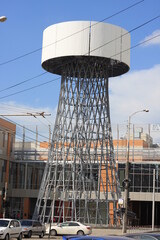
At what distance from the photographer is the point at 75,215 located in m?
50.0

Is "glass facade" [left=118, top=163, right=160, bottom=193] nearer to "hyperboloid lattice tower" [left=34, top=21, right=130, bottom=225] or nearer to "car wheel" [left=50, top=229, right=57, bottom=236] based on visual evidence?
"hyperboloid lattice tower" [left=34, top=21, right=130, bottom=225]

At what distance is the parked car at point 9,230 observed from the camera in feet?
94.6

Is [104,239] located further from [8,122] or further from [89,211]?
[8,122]

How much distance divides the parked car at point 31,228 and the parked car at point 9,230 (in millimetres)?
5743

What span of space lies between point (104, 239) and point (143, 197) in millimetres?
54955

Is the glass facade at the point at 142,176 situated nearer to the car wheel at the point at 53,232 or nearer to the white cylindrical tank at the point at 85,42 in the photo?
the white cylindrical tank at the point at 85,42

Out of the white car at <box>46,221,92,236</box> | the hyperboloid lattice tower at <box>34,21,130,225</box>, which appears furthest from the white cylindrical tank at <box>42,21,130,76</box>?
the white car at <box>46,221,92,236</box>

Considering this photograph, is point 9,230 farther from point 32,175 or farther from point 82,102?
point 32,175

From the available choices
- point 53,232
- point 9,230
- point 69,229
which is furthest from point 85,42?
point 9,230

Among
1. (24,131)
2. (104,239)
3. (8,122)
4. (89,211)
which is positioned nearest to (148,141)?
(24,131)

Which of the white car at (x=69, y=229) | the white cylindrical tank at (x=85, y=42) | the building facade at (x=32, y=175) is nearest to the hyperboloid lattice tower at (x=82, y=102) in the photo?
the white cylindrical tank at (x=85, y=42)

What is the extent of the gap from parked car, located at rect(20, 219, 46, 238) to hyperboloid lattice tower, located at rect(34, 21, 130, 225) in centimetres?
1156

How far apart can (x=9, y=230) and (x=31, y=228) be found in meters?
8.08

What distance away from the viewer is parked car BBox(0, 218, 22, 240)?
2884cm
